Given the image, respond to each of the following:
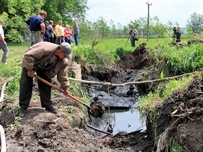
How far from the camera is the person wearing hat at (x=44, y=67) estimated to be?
6125mm

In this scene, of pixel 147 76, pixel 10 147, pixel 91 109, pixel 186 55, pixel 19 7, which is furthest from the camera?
pixel 19 7

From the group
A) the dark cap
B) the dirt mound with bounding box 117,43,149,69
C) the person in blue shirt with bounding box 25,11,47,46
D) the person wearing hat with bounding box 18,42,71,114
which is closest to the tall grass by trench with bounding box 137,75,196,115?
the person wearing hat with bounding box 18,42,71,114

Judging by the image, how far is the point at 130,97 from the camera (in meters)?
13.9

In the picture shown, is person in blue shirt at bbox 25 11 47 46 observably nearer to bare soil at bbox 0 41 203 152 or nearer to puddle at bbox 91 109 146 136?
bare soil at bbox 0 41 203 152

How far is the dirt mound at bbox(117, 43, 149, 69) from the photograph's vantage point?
17219 mm

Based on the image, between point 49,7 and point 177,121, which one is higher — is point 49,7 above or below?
above

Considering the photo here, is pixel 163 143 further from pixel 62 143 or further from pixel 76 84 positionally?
pixel 76 84

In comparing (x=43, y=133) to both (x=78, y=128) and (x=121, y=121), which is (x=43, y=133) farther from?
(x=121, y=121)

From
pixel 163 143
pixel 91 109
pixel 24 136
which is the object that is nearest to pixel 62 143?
pixel 24 136

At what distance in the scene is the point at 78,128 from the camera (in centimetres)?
682

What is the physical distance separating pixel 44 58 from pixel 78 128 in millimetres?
1587

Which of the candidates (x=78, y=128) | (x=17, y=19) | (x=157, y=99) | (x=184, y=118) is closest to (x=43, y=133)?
(x=78, y=128)

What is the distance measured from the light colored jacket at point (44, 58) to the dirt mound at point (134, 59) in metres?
10.7

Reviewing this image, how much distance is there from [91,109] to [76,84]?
2.03 m
